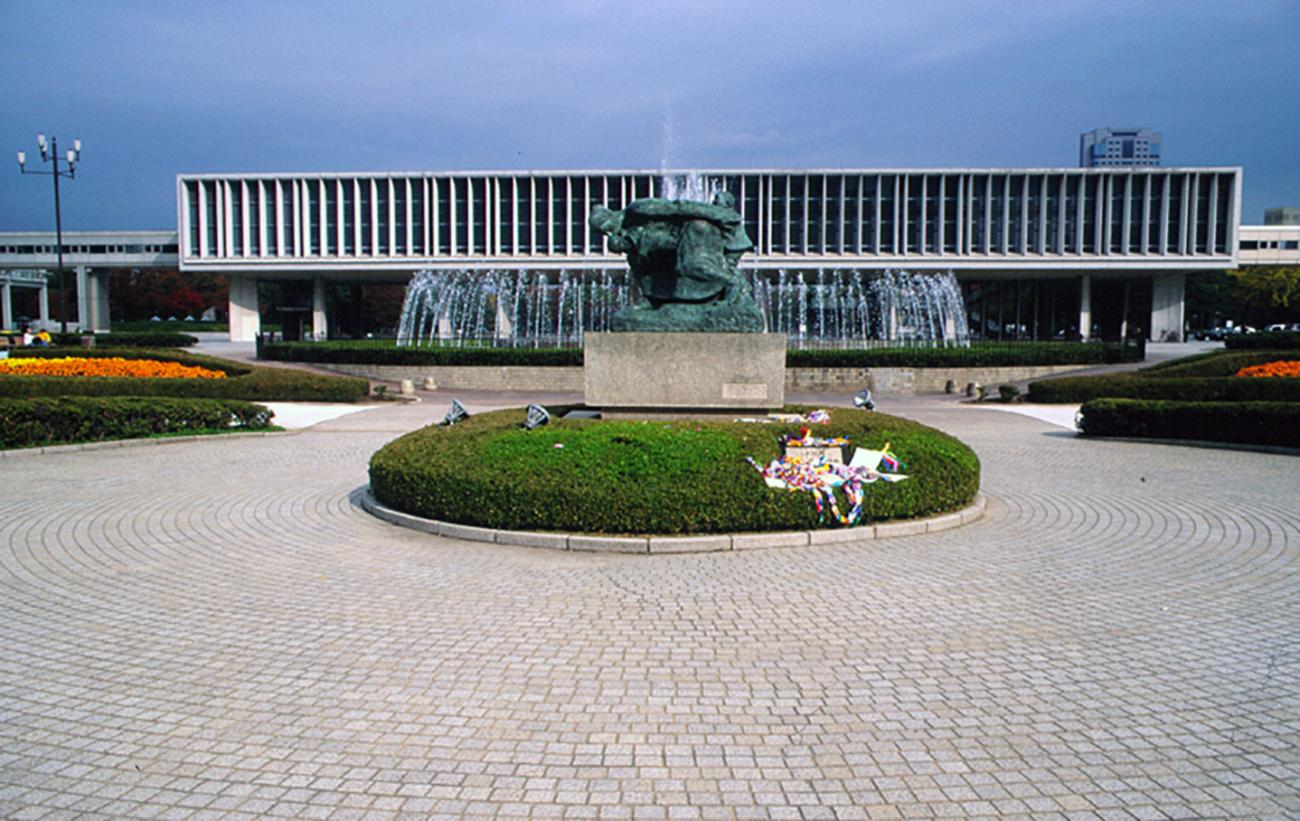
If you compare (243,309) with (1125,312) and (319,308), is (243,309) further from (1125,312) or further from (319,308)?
(1125,312)

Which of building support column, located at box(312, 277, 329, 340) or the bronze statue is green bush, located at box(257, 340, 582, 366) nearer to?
the bronze statue

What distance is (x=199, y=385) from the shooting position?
21.2 m

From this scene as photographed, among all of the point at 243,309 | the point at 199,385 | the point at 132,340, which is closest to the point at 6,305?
the point at 243,309

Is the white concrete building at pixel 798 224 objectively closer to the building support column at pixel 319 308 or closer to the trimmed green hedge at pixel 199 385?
the building support column at pixel 319 308

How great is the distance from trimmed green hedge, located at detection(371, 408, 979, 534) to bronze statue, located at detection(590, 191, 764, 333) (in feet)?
10.0

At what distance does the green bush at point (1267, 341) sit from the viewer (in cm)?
3219

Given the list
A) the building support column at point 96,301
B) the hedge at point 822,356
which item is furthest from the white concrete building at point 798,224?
the hedge at point 822,356

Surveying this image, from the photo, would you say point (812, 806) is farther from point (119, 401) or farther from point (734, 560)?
point (119, 401)

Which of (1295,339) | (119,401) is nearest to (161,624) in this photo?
(119,401)

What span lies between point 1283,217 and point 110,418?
12443 centimetres

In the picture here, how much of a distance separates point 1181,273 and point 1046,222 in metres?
8.93

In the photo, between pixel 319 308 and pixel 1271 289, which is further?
pixel 319 308

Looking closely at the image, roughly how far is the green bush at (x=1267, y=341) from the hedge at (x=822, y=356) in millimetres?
6382

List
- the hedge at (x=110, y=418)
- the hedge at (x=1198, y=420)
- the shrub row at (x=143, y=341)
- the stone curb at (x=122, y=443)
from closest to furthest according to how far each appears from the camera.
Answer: the stone curb at (x=122, y=443)
the hedge at (x=110, y=418)
the hedge at (x=1198, y=420)
the shrub row at (x=143, y=341)
